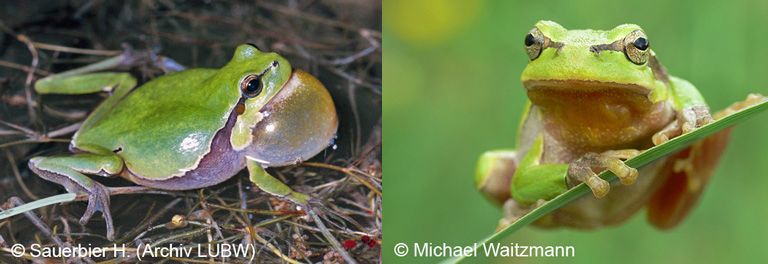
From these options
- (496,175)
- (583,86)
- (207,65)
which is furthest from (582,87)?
(207,65)

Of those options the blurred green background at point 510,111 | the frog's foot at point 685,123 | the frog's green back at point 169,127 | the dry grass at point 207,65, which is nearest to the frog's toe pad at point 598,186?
the frog's foot at point 685,123

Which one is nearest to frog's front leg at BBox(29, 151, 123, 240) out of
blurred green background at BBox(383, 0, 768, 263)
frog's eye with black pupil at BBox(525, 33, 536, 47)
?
blurred green background at BBox(383, 0, 768, 263)

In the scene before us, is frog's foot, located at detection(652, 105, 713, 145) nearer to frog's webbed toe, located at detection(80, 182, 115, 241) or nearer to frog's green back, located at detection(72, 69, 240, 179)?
frog's green back, located at detection(72, 69, 240, 179)

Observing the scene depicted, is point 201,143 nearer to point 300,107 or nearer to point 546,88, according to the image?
point 300,107

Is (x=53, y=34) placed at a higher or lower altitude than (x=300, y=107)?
higher

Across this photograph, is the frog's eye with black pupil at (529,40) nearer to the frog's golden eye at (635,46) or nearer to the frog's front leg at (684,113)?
the frog's golden eye at (635,46)

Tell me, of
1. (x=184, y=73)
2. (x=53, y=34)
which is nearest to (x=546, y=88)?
(x=184, y=73)
